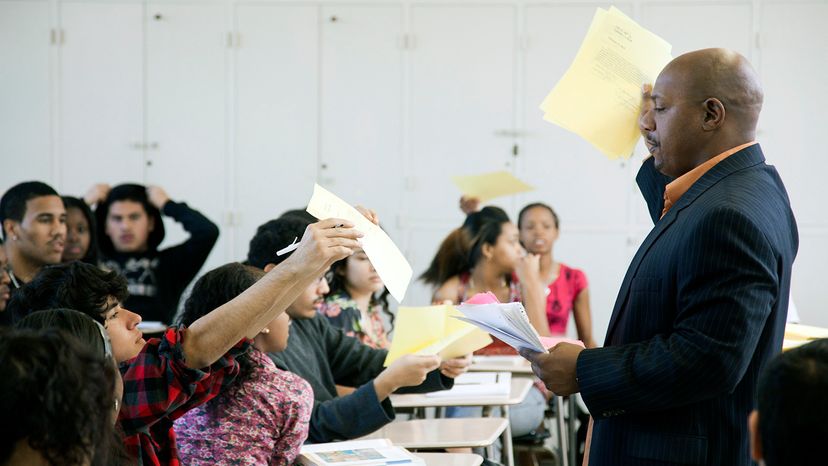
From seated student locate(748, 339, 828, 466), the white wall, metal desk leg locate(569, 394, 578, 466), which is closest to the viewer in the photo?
seated student locate(748, 339, 828, 466)

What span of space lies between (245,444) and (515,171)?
4675 mm

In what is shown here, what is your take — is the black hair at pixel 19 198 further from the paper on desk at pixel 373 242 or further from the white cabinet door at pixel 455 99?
the white cabinet door at pixel 455 99

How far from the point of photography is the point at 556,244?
6602mm

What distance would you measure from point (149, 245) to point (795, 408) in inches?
163

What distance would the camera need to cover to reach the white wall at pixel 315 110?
6586 mm

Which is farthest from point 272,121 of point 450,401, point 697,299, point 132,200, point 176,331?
point 697,299

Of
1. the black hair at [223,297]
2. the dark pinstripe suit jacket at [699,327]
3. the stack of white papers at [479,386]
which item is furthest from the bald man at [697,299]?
the stack of white papers at [479,386]

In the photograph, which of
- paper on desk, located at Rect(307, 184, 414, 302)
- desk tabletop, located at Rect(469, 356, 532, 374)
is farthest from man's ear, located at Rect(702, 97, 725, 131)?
desk tabletop, located at Rect(469, 356, 532, 374)

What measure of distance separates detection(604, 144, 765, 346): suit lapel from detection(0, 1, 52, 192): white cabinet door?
5759mm

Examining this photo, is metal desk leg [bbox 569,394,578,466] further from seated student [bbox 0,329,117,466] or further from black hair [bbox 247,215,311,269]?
seated student [bbox 0,329,117,466]

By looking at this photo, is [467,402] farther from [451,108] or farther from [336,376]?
[451,108]

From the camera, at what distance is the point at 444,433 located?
292 cm

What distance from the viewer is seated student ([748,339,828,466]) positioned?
1.05 metres

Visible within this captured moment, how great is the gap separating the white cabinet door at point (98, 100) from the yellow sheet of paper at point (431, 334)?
4.34m
